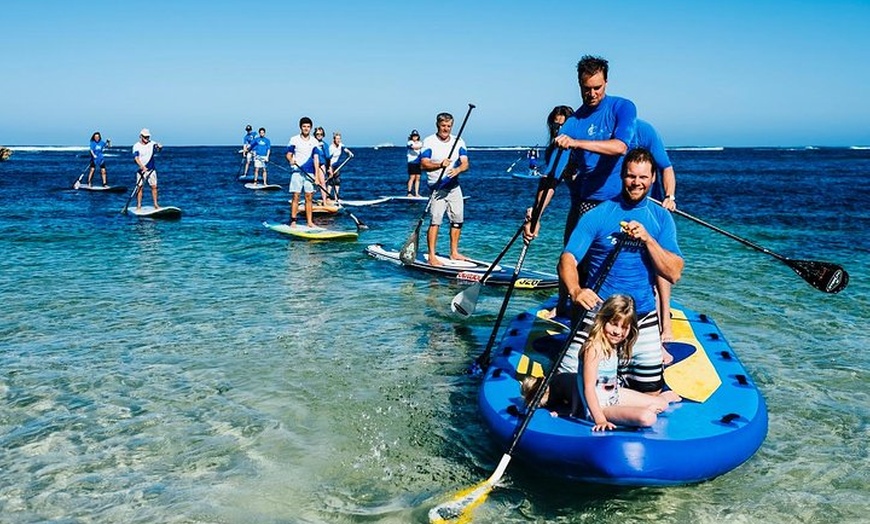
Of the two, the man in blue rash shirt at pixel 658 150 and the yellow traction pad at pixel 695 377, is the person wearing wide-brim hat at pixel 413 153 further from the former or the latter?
the yellow traction pad at pixel 695 377

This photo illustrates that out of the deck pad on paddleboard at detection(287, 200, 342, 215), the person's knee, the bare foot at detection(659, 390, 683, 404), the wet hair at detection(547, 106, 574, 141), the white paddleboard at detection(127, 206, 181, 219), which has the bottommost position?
the white paddleboard at detection(127, 206, 181, 219)

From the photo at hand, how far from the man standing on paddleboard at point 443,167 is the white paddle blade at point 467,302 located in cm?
309

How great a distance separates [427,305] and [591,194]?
13.8ft

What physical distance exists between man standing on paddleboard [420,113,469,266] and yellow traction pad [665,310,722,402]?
609 centimetres

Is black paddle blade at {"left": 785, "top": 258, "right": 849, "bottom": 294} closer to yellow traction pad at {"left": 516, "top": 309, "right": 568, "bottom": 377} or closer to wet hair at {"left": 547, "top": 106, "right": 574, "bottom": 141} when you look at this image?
yellow traction pad at {"left": 516, "top": 309, "right": 568, "bottom": 377}

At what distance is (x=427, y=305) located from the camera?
1034 cm

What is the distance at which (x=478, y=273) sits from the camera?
11484 millimetres

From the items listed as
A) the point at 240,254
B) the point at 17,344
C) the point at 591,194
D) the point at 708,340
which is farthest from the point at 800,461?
the point at 240,254

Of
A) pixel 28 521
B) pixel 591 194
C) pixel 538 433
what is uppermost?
pixel 591 194

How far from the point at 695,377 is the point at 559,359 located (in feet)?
4.40

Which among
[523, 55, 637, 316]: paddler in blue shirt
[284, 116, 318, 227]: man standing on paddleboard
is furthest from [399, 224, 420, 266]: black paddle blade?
[523, 55, 637, 316]: paddler in blue shirt

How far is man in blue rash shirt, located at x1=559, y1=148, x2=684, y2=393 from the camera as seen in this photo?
511cm

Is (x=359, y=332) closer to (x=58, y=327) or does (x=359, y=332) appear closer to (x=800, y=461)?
(x=58, y=327)

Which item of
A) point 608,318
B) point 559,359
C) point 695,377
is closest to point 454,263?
point 695,377
